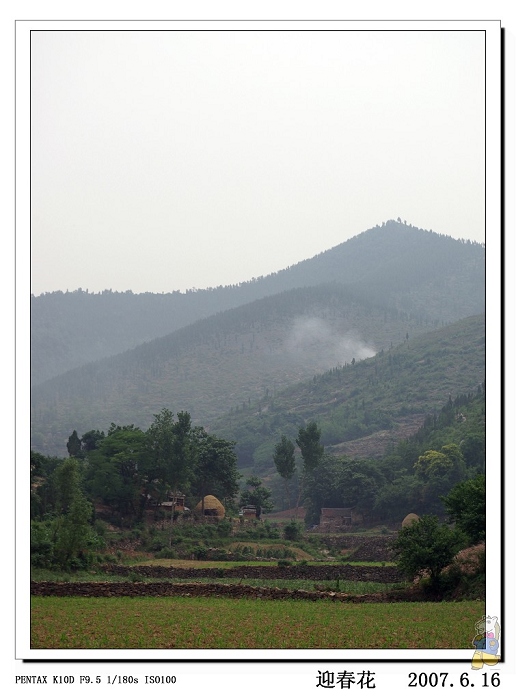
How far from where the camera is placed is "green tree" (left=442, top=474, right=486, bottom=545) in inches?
866

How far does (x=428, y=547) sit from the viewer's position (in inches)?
843

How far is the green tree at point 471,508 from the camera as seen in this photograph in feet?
72.1

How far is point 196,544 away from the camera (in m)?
39.5

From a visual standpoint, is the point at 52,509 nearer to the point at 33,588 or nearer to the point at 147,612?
the point at 33,588

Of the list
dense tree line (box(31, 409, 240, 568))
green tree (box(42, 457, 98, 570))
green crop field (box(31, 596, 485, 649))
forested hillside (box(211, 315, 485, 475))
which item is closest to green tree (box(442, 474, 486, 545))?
green crop field (box(31, 596, 485, 649))

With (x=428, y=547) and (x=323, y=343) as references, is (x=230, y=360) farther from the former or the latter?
(x=428, y=547)

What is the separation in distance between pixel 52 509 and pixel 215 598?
1861cm

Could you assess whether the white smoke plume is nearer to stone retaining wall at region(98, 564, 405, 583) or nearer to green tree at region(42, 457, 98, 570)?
stone retaining wall at region(98, 564, 405, 583)

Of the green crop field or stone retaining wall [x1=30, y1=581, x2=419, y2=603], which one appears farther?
stone retaining wall [x1=30, y1=581, x2=419, y2=603]

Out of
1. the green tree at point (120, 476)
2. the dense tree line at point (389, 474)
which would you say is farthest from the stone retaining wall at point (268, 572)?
the dense tree line at point (389, 474)

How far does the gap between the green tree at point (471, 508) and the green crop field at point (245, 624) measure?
3.54m

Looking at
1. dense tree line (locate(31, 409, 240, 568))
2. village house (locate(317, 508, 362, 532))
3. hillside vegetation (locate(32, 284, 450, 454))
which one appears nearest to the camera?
dense tree line (locate(31, 409, 240, 568))

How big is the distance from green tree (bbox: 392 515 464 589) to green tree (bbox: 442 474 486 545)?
647 mm

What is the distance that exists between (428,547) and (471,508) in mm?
1919
